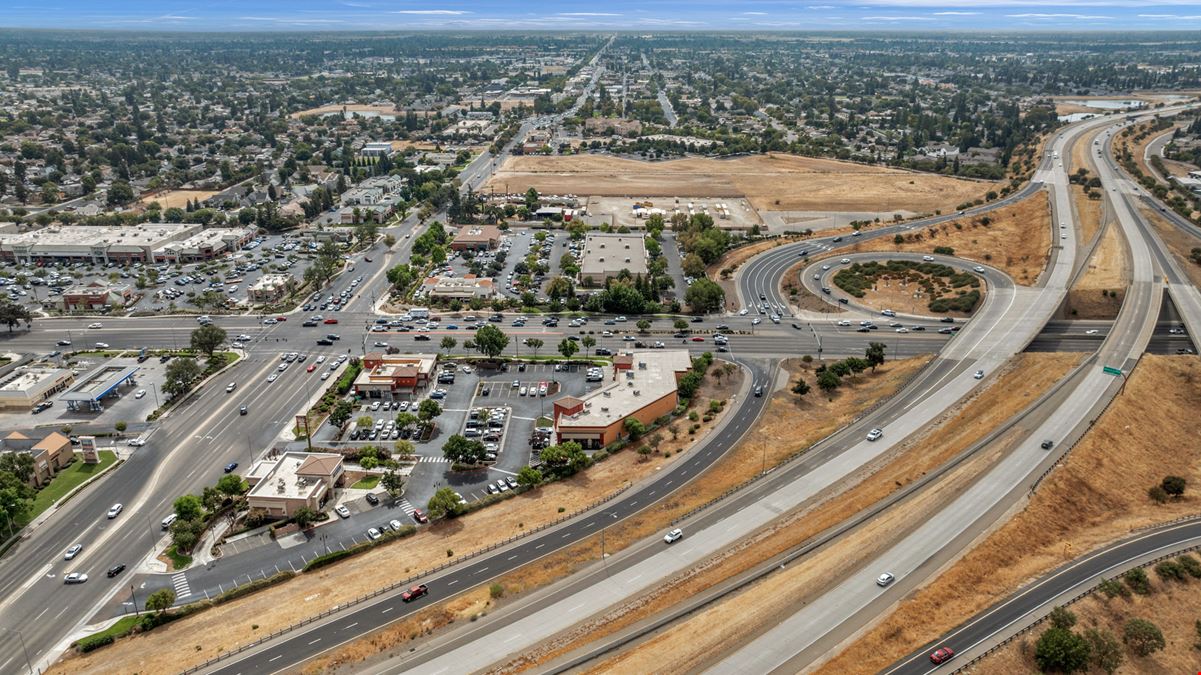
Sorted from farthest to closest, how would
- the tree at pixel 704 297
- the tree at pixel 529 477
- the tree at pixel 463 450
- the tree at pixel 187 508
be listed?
1. the tree at pixel 704 297
2. the tree at pixel 463 450
3. the tree at pixel 529 477
4. the tree at pixel 187 508

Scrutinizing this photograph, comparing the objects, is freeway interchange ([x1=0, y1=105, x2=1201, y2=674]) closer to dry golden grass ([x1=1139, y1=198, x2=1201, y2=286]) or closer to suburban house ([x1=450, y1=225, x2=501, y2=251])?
dry golden grass ([x1=1139, y1=198, x2=1201, y2=286])

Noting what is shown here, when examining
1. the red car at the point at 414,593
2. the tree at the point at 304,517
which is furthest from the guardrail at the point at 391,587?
the tree at the point at 304,517

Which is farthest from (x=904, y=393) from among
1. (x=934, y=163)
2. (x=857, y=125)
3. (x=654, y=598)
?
(x=857, y=125)

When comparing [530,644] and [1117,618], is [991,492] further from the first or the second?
[530,644]

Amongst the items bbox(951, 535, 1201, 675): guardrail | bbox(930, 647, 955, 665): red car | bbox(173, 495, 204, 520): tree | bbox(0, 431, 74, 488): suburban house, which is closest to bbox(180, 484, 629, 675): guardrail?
bbox(173, 495, 204, 520): tree

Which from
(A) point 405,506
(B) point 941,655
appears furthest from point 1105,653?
(A) point 405,506

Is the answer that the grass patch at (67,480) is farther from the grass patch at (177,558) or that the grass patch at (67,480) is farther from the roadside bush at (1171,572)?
the roadside bush at (1171,572)
